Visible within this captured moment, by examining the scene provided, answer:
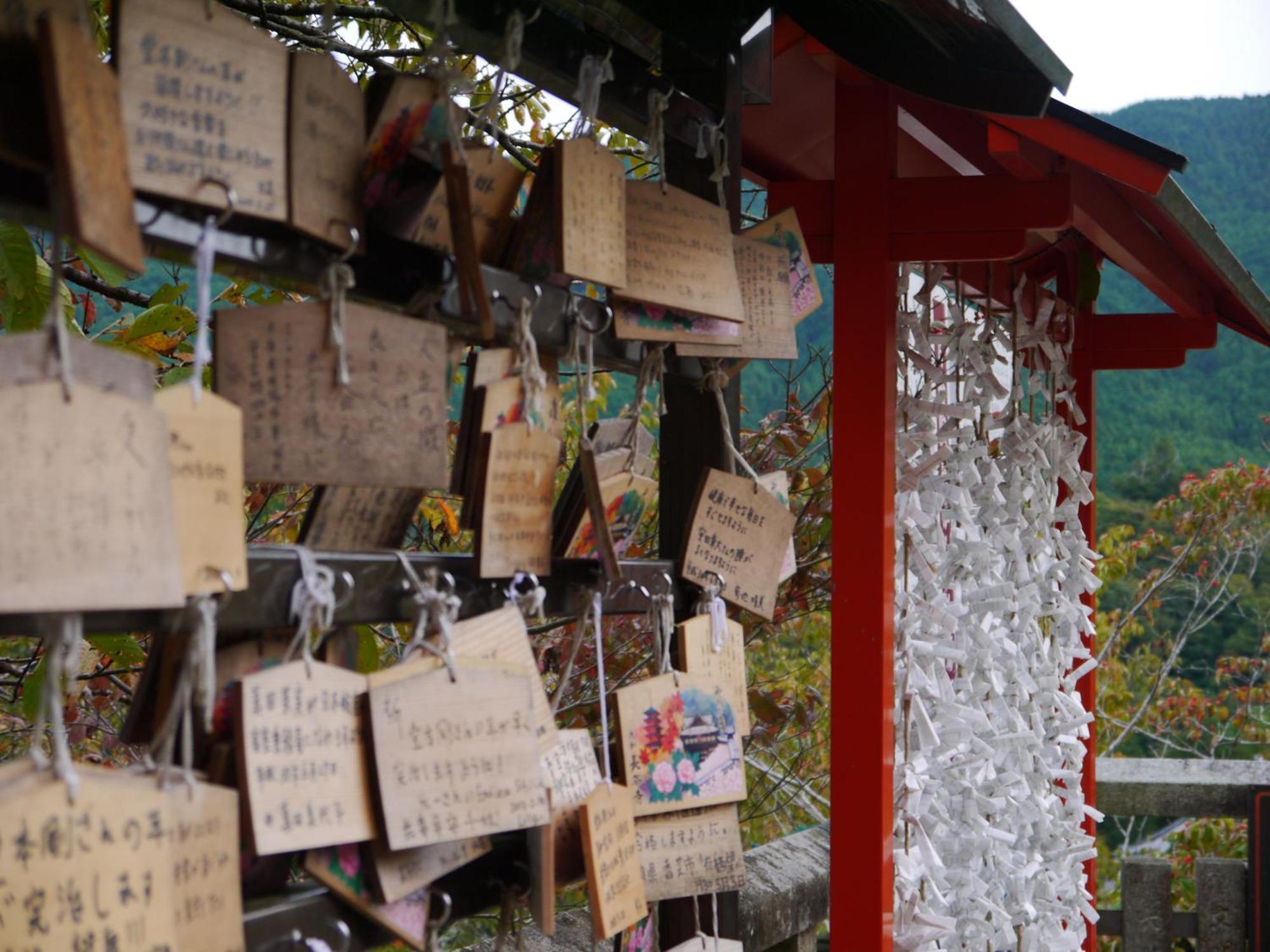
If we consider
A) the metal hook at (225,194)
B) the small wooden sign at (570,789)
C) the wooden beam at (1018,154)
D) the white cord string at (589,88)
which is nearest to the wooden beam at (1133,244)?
the wooden beam at (1018,154)

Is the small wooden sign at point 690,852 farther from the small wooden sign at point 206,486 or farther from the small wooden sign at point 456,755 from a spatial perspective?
the small wooden sign at point 206,486

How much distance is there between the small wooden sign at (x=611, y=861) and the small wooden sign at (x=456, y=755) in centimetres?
14

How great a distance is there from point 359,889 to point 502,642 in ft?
0.73

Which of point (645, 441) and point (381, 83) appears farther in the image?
point (645, 441)

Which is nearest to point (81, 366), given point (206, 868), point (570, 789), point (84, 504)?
point (84, 504)

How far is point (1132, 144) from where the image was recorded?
149 cm

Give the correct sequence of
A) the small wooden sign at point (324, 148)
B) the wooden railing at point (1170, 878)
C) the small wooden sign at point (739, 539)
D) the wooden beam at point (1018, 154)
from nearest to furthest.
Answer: the small wooden sign at point (324, 148), the small wooden sign at point (739, 539), the wooden beam at point (1018, 154), the wooden railing at point (1170, 878)

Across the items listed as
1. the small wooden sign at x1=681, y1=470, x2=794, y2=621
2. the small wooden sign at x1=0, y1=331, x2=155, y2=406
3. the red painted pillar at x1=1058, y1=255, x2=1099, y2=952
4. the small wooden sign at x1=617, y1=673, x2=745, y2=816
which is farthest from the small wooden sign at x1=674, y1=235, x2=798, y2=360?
the red painted pillar at x1=1058, y1=255, x2=1099, y2=952

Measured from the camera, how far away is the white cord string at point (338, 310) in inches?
34.1

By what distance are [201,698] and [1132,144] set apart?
1.24 metres

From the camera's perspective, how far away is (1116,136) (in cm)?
148

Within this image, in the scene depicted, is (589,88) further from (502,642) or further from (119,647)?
(119,647)

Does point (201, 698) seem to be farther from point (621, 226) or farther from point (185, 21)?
point (621, 226)

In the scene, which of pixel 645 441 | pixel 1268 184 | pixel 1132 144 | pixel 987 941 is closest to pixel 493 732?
pixel 645 441
